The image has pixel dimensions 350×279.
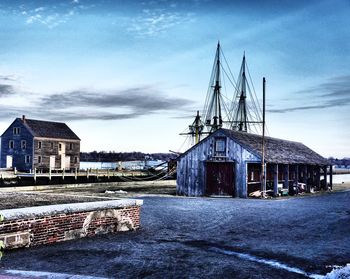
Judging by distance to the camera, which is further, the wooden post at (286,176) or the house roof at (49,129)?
the house roof at (49,129)

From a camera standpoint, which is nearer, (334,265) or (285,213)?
(334,265)

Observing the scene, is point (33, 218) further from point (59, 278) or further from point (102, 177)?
point (102, 177)

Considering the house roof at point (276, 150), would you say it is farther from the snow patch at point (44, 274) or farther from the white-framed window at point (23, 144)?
the white-framed window at point (23, 144)

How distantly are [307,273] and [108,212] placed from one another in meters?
6.54

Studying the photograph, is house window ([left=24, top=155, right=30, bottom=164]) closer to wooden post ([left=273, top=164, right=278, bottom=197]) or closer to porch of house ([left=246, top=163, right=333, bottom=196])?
porch of house ([left=246, top=163, right=333, bottom=196])

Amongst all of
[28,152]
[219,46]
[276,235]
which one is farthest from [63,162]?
[276,235]

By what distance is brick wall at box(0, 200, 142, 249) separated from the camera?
10.1m

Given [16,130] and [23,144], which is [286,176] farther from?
[16,130]

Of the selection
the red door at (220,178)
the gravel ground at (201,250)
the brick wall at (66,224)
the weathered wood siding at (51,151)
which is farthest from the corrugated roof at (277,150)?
the weathered wood siding at (51,151)

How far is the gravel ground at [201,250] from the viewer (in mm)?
8539

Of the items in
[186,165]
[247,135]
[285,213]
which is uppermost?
[247,135]

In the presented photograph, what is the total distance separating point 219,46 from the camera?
54.4 meters

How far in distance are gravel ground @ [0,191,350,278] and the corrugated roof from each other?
12497 millimetres

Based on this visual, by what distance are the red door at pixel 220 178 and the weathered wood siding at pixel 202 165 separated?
1.10 ft
